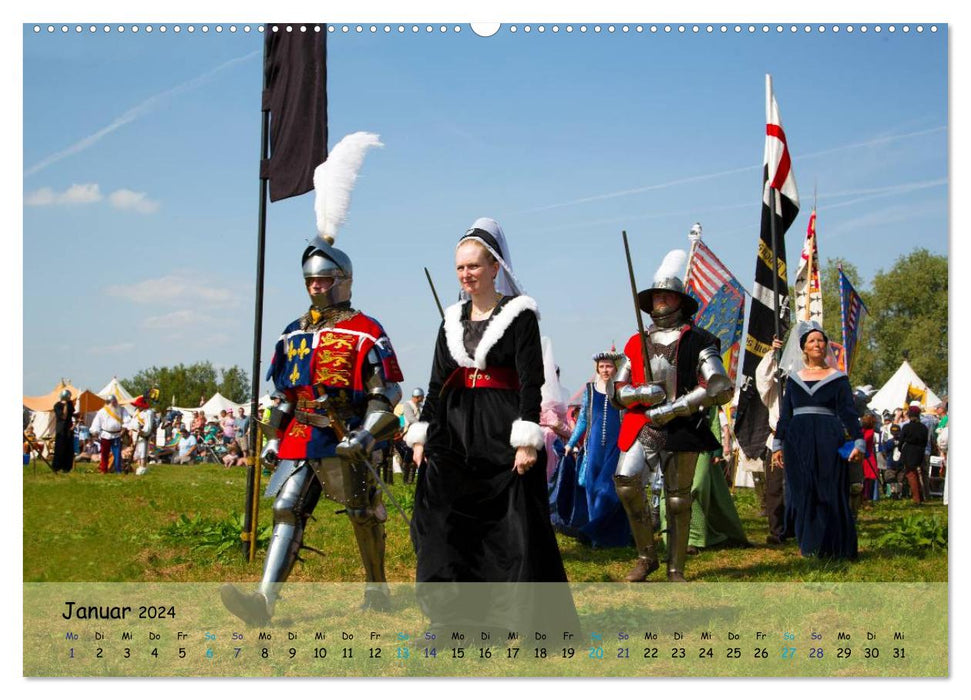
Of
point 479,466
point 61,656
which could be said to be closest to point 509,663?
point 479,466

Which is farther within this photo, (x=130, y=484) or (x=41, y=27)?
(x=130, y=484)

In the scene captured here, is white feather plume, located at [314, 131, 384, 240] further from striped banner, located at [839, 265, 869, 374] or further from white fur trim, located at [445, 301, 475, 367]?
striped banner, located at [839, 265, 869, 374]

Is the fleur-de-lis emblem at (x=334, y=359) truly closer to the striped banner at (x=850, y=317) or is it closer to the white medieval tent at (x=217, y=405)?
the striped banner at (x=850, y=317)

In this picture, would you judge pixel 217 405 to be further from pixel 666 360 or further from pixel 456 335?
pixel 456 335

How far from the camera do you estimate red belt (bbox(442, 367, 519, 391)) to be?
5133mm

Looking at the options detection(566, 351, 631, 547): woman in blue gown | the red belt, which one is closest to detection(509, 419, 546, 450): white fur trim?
the red belt

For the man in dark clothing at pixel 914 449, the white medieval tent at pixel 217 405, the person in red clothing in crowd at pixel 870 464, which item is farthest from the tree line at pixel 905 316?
the white medieval tent at pixel 217 405

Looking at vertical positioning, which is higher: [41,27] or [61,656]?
[41,27]

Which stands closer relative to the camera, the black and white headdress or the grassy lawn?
the black and white headdress

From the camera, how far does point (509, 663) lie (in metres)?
4.54

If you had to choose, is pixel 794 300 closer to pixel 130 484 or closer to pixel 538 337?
pixel 538 337

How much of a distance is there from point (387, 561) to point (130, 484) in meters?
8.84

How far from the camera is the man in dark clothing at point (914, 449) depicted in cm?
1414

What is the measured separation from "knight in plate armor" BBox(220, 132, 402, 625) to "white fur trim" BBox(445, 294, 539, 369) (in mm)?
704
